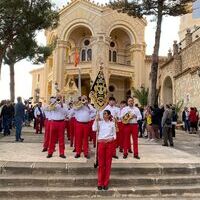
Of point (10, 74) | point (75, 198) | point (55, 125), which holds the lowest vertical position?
point (75, 198)

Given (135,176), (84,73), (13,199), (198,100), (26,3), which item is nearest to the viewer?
(13,199)

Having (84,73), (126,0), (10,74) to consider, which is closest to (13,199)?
(126,0)

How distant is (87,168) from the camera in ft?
34.9

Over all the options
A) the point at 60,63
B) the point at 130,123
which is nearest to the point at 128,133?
the point at 130,123

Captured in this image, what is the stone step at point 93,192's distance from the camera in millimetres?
9305

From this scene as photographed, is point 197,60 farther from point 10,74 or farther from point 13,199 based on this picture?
point 13,199

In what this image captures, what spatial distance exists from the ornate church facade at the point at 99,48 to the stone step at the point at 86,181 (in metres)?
31.1

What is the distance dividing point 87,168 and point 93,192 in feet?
3.86

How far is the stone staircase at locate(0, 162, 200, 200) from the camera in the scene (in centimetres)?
947

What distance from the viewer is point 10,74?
2912 cm

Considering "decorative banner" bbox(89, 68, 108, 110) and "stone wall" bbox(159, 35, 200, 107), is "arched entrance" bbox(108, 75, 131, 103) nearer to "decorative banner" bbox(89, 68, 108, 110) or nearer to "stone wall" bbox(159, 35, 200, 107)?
"stone wall" bbox(159, 35, 200, 107)

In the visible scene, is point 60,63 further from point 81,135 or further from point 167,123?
point 81,135

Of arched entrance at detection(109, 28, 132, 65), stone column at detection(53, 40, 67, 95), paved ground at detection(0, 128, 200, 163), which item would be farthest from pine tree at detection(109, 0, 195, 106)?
arched entrance at detection(109, 28, 132, 65)

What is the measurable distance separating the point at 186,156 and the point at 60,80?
102 feet
